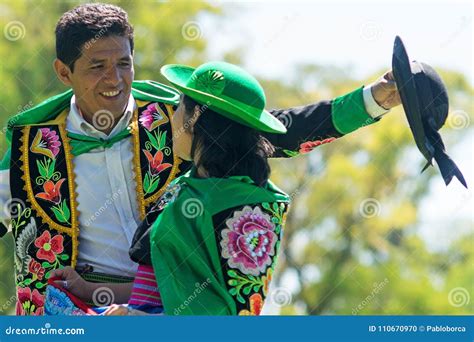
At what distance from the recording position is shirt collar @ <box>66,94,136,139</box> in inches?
233

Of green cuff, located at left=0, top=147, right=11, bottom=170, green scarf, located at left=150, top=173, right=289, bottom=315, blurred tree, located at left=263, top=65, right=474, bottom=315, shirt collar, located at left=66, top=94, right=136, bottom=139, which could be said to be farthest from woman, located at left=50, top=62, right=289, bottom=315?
blurred tree, located at left=263, top=65, right=474, bottom=315

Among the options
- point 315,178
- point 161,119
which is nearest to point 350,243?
point 315,178

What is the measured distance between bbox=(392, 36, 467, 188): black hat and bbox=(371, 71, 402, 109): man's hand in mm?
119

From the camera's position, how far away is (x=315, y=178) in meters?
17.9

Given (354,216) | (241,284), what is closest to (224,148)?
(241,284)

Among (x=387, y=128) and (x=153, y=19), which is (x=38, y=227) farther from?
(x=387, y=128)

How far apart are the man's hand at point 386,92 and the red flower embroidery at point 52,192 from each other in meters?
1.36

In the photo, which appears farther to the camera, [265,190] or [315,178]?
[315,178]

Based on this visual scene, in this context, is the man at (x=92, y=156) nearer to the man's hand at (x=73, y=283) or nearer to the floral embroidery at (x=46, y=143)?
the floral embroidery at (x=46, y=143)

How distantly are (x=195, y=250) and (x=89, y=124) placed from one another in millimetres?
1152

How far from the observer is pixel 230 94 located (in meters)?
5.08

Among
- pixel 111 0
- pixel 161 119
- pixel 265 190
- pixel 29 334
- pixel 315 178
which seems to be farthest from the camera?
pixel 315 178

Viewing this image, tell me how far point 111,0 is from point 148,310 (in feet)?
34.0

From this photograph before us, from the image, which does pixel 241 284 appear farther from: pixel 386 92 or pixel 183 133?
pixel 386 92
